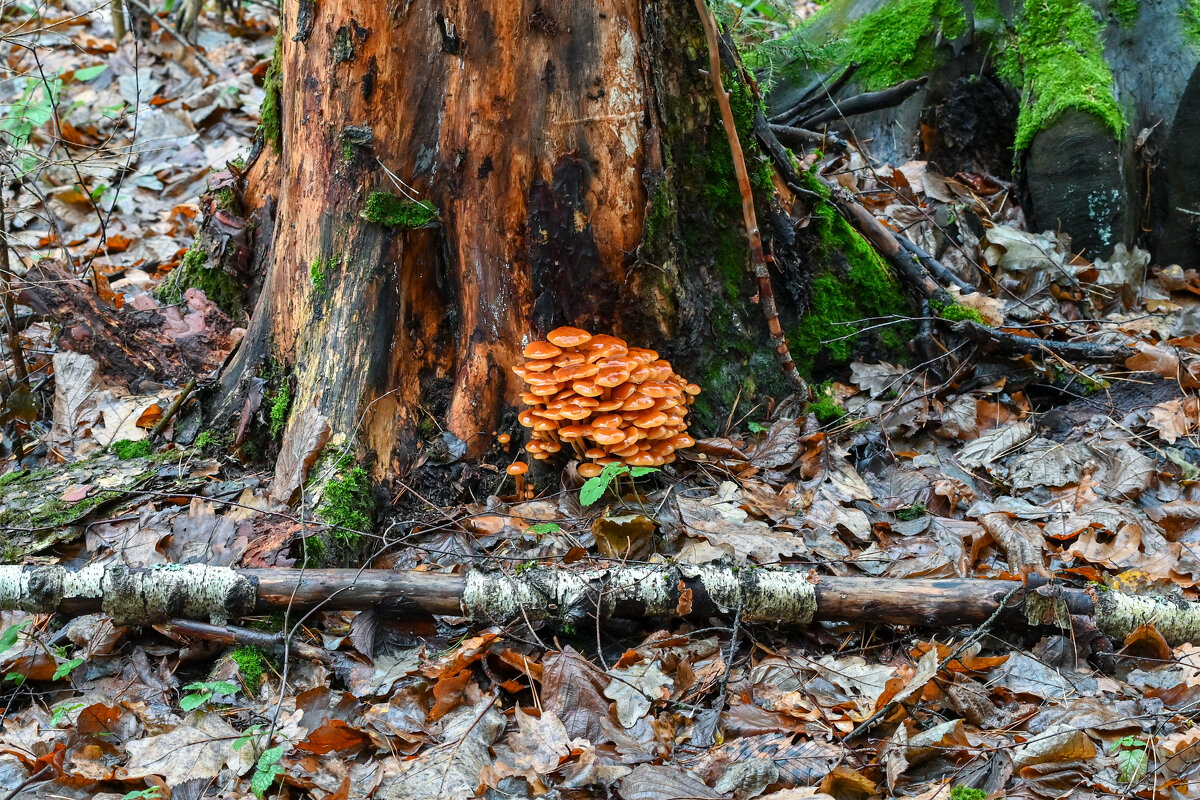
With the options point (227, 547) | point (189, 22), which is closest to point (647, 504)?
point (227, 547)

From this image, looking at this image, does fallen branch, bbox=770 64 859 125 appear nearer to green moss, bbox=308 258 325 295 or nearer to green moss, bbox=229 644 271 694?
green moss, bbox=308 258 325 295

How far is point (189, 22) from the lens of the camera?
9234 mm

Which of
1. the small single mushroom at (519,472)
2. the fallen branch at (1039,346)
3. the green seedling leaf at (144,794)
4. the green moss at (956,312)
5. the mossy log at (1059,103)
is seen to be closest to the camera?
the green seedling leaf at (144,794)

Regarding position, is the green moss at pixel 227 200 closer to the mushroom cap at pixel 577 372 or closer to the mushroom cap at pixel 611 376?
the mushroom cap at pixel 577 372

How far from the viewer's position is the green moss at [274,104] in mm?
4789

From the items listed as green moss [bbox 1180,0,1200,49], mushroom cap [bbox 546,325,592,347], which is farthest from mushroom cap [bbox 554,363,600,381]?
green moss [bbox 1180,0,1200,49]

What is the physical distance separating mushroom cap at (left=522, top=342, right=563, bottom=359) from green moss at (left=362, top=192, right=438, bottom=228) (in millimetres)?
778

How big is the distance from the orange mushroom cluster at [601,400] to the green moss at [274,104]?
2.27m

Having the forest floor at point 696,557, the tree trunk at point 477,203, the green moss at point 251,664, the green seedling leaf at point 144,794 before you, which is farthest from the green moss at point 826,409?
the green seedling leaf at point 144,794

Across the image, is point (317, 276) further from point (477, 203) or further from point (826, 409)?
point (826, 409)

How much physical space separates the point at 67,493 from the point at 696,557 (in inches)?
112

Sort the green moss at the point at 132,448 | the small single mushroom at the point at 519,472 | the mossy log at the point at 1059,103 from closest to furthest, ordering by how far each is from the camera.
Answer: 1. the small single mushroom at the point at 519,472
2. the green moss at the point at 132,448
3. the mossy log at the point at 1059,103

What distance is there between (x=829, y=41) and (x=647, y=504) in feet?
14.4

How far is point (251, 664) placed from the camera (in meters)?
3.00
